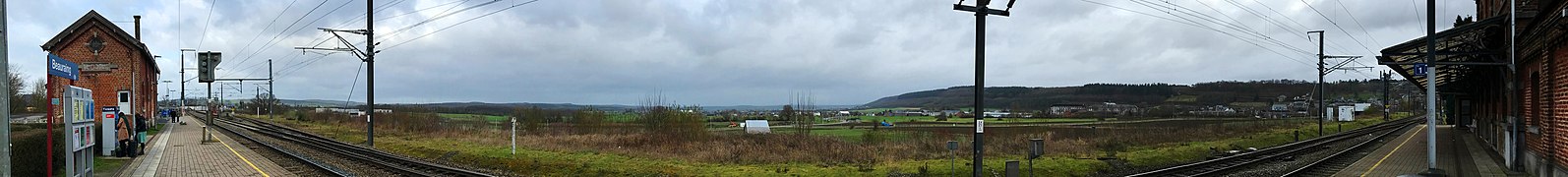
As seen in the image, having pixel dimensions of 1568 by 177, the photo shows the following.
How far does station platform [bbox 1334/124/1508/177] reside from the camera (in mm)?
16406

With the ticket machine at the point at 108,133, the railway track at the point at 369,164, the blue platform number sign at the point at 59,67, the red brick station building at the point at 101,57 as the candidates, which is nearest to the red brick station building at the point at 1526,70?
the railway track at the point at 369,164

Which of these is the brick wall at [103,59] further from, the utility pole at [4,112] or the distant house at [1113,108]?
the distant house at [1113,108]

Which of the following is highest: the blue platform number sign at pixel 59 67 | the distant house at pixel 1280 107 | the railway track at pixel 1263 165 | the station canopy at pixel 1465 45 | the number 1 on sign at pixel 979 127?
the station canopy at pixel 1465 45

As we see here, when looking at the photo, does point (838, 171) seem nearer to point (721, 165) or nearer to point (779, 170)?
point (779, 170)

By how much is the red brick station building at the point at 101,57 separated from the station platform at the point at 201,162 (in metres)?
15.0

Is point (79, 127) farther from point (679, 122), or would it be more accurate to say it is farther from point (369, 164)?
point (679, 122)

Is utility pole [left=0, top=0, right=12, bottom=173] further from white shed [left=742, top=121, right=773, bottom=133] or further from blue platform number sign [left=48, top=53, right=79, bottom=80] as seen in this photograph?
white shed [left=742, top=121, right=773, bottom=133]

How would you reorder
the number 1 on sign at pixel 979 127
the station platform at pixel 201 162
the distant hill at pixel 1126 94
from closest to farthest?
the number 1 on sign at pixel 979 127
the station platform at pixel 201 162
the distant hill at pixel 1126 94

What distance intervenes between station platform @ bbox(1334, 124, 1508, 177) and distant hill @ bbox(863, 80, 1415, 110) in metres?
35.0

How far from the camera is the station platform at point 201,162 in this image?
15180 mm

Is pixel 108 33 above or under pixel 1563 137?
above

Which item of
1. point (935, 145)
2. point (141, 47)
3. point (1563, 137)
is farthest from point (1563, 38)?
point (141, 47)

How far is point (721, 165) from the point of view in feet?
62.1

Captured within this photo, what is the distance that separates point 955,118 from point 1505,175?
58.3 meters
